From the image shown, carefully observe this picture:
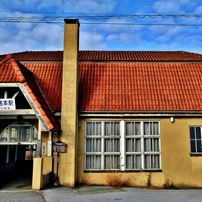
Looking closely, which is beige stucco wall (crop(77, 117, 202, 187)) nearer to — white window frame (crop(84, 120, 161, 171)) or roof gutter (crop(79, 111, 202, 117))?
white window frame (crop(84, 120, 161, 171))

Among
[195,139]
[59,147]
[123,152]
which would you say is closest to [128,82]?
[123,152]

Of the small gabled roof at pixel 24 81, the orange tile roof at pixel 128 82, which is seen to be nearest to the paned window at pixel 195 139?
the orange tile roof at pixel 128 82

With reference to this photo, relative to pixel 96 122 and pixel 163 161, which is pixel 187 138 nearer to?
pixel 163 161

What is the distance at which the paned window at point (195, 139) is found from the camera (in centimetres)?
1280

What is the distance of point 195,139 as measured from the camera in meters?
12.9

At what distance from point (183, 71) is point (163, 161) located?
5543 mm

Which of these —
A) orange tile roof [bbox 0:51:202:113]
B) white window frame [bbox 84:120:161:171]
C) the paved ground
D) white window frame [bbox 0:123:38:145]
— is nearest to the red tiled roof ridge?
orange tile roof [bbox 0:51:202:113]

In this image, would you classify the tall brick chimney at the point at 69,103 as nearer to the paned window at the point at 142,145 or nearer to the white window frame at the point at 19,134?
the white window frame at the point at 19,134

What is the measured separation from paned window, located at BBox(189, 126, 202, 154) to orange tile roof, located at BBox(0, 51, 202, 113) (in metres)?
0.95

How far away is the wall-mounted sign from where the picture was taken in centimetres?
1133

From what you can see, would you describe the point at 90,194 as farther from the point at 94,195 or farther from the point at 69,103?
the point at 69,103

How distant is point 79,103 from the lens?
1323cm

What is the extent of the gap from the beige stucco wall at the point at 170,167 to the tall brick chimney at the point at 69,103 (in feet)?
2.16

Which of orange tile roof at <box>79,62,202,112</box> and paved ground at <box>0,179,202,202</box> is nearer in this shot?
paved ground at <box>0,179,202,202</box>
